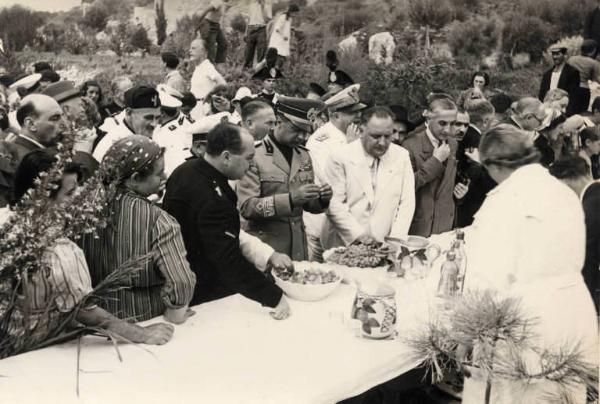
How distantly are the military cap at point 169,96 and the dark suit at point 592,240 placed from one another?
2.97 m

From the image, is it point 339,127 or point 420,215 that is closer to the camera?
point 420,215

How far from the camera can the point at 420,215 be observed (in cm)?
350

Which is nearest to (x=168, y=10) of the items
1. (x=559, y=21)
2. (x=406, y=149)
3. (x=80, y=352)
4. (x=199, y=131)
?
(x=199, y=131)

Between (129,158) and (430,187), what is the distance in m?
1.99

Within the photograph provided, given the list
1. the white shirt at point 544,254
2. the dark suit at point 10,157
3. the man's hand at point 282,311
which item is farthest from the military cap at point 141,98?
the white shirt at point 544,254

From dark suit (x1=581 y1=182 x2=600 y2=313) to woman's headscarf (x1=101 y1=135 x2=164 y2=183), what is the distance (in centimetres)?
151

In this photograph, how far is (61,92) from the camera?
3.24 meters

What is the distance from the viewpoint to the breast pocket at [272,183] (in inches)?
116

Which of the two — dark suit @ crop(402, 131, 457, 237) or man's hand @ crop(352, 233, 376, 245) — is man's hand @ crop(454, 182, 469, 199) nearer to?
dark suit @ crop(402, 131, 457, 237)

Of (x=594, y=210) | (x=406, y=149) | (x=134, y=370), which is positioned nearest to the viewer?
(x=134, y=370)

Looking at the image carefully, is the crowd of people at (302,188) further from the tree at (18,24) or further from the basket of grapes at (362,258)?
the tree at (18,24)

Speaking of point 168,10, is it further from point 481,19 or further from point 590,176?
point 590,176

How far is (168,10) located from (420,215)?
2.48 metres

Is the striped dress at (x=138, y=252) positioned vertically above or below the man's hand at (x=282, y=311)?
above
